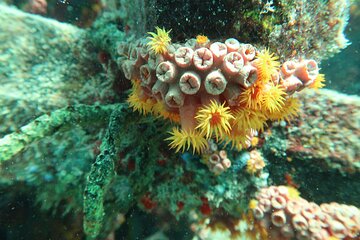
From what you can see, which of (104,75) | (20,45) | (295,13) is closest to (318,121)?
(295,13)

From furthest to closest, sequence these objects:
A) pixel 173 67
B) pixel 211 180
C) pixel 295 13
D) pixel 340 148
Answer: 1. pixel 211 180
2. pixel 340 148
3. pixel 295 13
4. pixel 173 67

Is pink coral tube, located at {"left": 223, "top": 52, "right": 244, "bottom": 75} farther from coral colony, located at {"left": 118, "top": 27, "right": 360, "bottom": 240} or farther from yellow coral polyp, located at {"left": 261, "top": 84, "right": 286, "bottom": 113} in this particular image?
yellow coral polyp, located at {"left": 261, "top": 84, "right": 286, "bottom": 113}

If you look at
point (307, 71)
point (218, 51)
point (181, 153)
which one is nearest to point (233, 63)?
point (218, 51)

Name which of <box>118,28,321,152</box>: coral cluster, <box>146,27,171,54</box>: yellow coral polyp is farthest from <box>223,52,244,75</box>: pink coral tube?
<box>146,27,171,54</box>: yellow coral polyp

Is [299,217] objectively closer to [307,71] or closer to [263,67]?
[307,71]

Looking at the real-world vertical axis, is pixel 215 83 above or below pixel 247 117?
above

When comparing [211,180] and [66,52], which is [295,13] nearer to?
[211,180]

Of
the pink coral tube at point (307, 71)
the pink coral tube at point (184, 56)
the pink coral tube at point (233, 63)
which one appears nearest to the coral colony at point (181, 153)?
the pink coral tube at point (307, 71)
